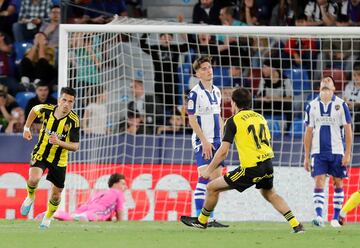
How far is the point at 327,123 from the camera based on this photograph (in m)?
14.0

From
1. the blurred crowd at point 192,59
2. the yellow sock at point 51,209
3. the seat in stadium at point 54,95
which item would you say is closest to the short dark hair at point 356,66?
the blurred crowd at point 192,59

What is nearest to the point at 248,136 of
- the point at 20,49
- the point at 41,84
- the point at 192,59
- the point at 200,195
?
the point at 200,195

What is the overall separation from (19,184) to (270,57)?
4.51 metres

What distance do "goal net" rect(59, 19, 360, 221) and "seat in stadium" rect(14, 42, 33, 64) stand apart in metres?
3.13

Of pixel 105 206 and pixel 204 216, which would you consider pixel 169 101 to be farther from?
pixel 204 216

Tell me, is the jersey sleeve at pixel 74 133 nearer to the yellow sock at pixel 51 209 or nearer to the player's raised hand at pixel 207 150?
the yellow sock at pixel 51 209

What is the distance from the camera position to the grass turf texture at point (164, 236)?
10217 millimetres

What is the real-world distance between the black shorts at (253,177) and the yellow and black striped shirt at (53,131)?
219cm

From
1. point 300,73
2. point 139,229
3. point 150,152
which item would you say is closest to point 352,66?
point 300,73

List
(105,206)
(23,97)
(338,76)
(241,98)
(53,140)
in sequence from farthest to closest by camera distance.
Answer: (23,97)
(338,76)
(105,206)
(53,140)
(241,98)

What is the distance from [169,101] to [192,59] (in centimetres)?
80

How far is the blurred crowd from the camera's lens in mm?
16750

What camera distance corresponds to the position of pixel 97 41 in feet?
53.7

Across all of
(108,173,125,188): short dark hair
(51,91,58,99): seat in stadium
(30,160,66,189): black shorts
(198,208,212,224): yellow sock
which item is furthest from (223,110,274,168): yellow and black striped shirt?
(51,91,58,99): seat in stadium
